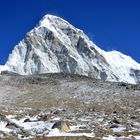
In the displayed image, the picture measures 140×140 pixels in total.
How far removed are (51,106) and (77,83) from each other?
65.1 ft

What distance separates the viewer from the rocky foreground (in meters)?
43.8

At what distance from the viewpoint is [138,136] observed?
42156mm

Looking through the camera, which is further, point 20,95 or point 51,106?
point 20,95

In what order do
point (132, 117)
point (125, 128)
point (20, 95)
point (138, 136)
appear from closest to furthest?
1. point (138, 136)
2. point (125, 128)
3. point (132, 117)
4. point (20, 95)

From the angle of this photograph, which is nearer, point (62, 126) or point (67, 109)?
point (62, 126)

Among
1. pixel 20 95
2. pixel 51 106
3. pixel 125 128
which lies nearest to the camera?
pixel 125 128

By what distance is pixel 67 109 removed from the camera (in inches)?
2544

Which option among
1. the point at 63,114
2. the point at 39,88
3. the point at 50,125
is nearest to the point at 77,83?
the point at 39,88

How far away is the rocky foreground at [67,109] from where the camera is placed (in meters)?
43.8

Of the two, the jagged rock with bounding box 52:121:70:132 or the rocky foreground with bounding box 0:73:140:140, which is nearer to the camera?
the rocky foreground with bounding box 0:73:140:140

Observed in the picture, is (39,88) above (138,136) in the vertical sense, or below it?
above

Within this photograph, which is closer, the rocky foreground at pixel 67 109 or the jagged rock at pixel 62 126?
the rocky foreground at pixel 67 109

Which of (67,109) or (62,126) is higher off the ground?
(67,109)

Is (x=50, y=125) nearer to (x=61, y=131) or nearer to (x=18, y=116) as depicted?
(x=61, y=131)
